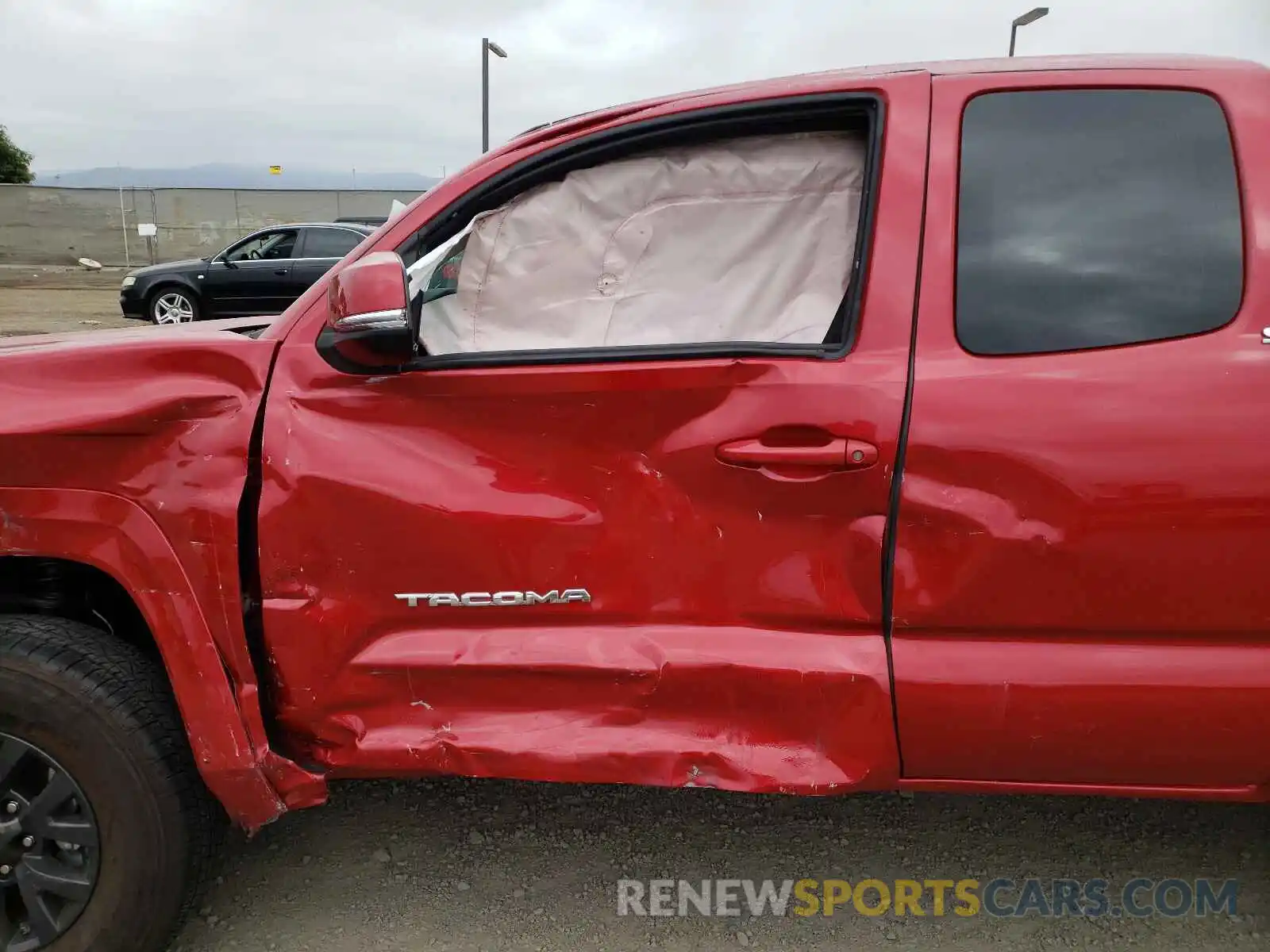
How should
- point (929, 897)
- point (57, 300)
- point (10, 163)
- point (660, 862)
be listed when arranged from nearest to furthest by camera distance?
1. point (929, 897)
2. point (660, 862)
3. point (57, 300)
4. point (10, 163)

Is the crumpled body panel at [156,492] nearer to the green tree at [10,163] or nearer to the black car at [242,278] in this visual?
the black car at [242,278]

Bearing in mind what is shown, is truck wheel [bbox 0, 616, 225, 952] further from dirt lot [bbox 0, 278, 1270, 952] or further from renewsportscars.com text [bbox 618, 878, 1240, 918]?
renewsportscars.com text [bbox 618, 878, 1240, 918]

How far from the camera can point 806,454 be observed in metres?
1.80

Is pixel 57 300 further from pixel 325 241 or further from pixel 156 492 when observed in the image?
pixel 156 492

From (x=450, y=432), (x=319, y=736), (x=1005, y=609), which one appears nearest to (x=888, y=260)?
(x=1005, y=609)

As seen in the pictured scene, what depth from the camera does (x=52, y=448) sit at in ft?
6.15

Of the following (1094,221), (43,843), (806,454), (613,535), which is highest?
(1094,221)

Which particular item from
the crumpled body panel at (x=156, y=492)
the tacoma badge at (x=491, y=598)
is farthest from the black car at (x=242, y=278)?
the tacoma badge at (x=491, y=598)

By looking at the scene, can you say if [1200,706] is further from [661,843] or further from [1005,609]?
[661,843]

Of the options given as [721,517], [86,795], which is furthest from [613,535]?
[86,795]

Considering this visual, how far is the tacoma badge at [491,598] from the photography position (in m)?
1.91

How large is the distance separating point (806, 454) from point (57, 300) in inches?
745

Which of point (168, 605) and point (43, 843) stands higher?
point (168, 605)

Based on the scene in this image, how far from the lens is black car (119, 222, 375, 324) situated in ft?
42.0
